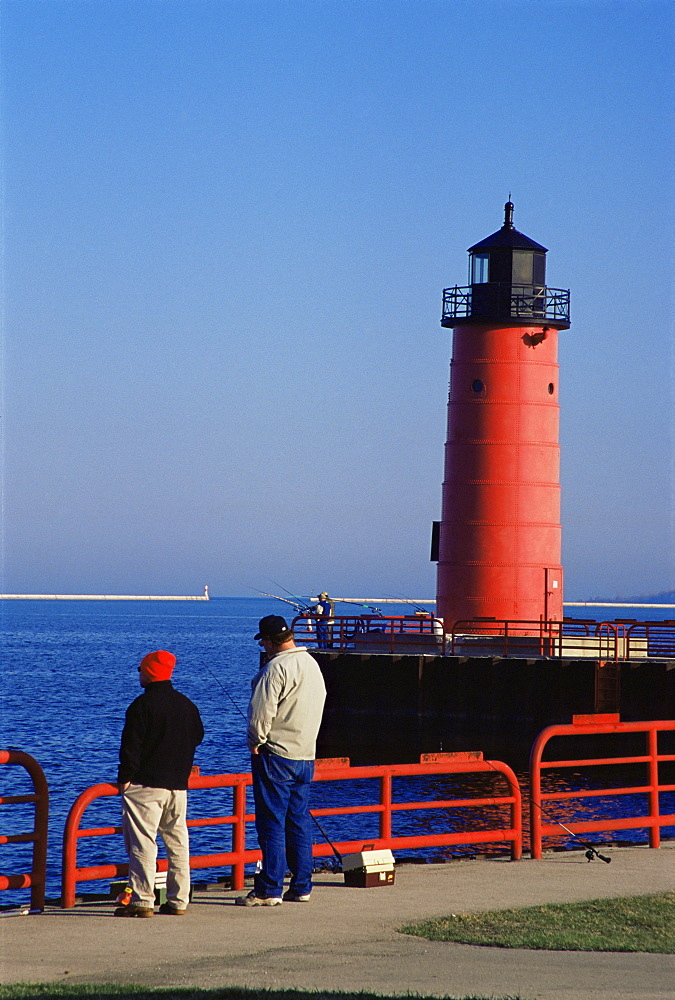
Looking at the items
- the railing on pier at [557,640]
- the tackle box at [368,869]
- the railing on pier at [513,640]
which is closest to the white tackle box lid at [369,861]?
the tackle box at [368,869]

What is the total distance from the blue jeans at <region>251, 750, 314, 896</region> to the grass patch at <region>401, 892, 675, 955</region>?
1.06 m

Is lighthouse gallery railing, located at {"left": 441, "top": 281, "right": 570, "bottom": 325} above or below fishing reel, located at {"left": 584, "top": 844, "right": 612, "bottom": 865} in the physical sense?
above

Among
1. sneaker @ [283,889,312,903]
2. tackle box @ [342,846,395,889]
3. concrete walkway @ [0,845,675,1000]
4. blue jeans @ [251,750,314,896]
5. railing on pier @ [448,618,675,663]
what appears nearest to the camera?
concrete walkway @ [0,845,675,1000]

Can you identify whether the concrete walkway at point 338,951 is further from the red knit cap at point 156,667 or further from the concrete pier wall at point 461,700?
the concrete pier wall at point 461,700

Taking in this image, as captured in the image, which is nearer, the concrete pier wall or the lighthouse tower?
the concrete pier wall

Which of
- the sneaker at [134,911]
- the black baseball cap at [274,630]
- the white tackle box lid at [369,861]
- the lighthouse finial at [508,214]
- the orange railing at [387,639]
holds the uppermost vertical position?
the lighthouse finial at [508,214]

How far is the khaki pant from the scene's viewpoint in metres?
8.94

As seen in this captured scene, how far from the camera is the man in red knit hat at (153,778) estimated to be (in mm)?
8930

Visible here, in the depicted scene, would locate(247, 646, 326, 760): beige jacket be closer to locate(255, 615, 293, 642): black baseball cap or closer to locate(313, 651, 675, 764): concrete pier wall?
locate(255, 615, 293, 642): black baseball cap

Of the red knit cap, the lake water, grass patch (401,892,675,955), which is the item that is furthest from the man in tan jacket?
the lake water

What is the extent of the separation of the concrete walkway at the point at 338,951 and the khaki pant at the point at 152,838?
0.68ft

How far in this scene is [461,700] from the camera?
32500 millimetres

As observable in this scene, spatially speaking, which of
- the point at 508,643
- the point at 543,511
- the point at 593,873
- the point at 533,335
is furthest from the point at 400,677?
the point at 593,873

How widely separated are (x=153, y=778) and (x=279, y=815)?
94 cm
